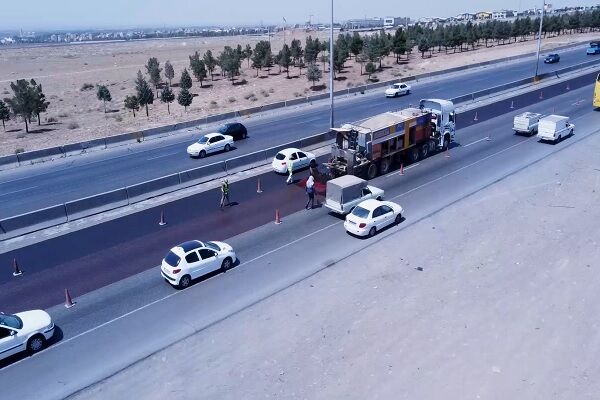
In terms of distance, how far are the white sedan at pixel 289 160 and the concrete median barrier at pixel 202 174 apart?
130 inches

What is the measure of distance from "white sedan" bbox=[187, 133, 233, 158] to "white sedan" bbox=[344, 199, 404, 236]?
15567 millimetres

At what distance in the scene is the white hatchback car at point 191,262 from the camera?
55.3 ft

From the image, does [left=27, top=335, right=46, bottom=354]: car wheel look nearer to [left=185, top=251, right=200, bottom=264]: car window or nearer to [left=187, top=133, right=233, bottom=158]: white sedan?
[left=185, top=251, right=200, bottom=264]: car window

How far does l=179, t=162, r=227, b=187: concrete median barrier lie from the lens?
1088 inches

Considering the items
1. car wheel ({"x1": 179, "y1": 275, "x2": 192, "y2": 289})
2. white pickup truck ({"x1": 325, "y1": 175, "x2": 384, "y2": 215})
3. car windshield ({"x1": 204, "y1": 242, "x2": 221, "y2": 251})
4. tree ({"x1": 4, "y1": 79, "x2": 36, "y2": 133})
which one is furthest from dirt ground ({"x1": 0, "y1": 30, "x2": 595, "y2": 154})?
car wheel ({"x1": 179, "y1": 275, "x2": 192, "y2": 289})

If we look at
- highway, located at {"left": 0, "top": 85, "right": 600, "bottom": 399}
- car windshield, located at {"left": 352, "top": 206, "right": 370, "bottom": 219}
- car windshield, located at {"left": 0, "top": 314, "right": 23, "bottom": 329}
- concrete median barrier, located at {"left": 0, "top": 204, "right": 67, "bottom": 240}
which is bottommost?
highway, located at {"left": 0, "top": 85, "right": 600, "bottom": 399}

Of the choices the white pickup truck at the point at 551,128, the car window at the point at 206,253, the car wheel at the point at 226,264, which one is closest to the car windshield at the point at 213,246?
the car window at the point at 206,253

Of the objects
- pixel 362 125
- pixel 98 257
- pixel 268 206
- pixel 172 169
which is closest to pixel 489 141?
pixel 362 125

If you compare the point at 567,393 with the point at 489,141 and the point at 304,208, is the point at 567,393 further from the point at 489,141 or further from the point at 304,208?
the point at 489,141

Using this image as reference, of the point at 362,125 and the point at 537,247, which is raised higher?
the point at 362,125

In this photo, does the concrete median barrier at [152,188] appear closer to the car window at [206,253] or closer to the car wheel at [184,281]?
the car window at [206,253]

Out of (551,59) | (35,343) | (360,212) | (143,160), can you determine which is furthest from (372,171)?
(551,59)

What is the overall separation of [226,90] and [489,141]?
39901mm

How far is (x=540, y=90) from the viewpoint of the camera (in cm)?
5250
